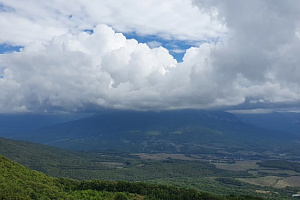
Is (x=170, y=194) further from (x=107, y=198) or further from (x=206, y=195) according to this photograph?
(x=107, y=198)

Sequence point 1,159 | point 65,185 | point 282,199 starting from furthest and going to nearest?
point 282,199 → point 65,185 → point 1,159

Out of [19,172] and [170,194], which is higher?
[19,172]

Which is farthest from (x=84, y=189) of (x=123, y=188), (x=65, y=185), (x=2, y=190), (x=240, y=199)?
(x=240, y=199)

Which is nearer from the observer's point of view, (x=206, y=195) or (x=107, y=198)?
(x=107, y=198)

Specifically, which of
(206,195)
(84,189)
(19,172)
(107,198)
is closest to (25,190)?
(19,172)

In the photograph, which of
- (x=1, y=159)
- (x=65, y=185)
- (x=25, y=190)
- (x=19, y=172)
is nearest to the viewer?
(x=25, y=190)

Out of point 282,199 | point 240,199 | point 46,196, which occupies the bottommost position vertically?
point 282,199

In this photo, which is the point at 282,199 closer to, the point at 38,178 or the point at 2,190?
the point at 38,178
